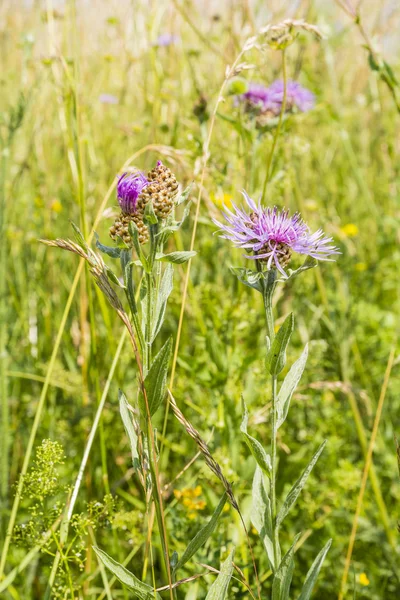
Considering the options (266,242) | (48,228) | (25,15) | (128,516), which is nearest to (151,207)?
(266,242)

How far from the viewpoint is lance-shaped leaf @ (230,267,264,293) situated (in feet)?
2.49

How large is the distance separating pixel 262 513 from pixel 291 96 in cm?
122

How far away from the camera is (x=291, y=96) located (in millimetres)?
1665

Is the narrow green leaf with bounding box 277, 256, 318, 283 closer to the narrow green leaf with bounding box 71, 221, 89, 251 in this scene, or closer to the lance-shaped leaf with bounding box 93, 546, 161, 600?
the narrow green leaf with bounding box 71, 221, 89, 251

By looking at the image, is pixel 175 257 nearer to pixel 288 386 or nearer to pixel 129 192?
pixel 129 192

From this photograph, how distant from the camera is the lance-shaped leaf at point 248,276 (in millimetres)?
760

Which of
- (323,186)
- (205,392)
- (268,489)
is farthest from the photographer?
(323,186)

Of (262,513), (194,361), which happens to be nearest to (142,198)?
(262,513)

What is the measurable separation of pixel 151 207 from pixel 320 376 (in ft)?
3.84

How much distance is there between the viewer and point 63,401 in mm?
1776

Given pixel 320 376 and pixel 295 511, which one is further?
pixel 320 376

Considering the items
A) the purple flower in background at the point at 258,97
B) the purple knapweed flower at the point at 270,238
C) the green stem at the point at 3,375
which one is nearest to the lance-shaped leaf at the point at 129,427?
the purple knapweed flower at the point at 270,238

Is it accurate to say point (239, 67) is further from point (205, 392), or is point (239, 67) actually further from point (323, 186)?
point (323, 186)

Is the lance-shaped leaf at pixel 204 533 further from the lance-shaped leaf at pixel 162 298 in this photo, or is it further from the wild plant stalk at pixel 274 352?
the lance-shaped leaf at pixel 162 298
